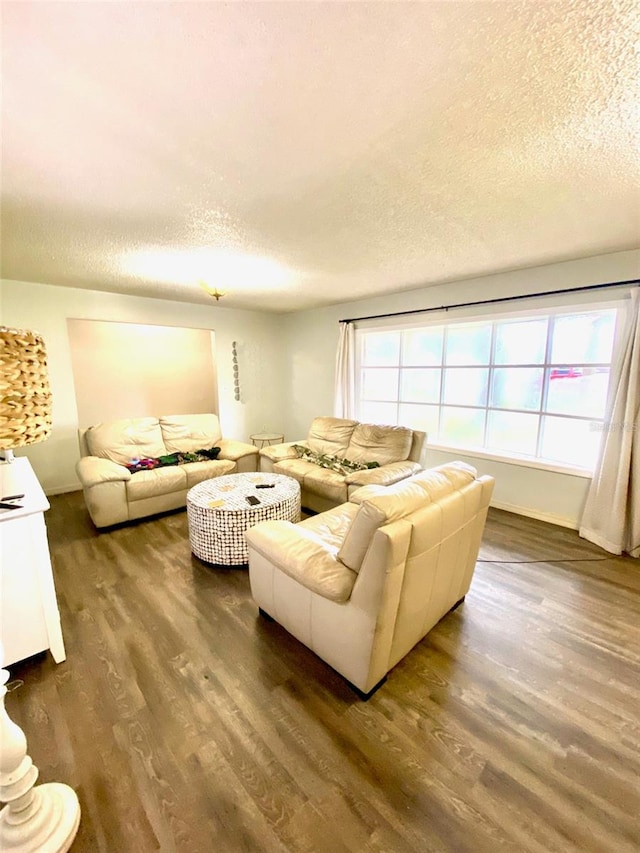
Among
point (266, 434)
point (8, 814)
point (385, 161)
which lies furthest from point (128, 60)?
point (266, 434)

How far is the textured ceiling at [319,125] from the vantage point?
91 centimetres

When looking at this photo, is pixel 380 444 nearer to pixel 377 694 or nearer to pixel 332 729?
pixel 377 694

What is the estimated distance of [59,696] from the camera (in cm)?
148

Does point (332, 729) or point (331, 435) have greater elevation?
point (331, 435)

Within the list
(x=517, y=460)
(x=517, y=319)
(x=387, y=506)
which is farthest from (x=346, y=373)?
(x=387, y=506)

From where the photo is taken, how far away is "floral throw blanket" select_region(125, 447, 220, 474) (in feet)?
11.1

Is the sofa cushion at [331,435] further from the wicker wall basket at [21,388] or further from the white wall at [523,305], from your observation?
the wicker wall basket at [21,388]

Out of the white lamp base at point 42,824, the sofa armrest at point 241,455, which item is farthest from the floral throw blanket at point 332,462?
the white lamp base at point 42,824

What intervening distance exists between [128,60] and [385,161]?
1011 mm

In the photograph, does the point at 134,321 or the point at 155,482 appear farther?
the point at 134,321

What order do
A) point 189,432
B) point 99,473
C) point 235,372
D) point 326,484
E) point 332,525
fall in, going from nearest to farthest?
point 332,525 → point 99,473 → point 326,484 → point 189,432 → point 235,372

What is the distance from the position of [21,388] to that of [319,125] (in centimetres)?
139

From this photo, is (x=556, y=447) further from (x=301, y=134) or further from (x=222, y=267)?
(x=222, y=267)

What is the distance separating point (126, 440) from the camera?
11.9 ft
